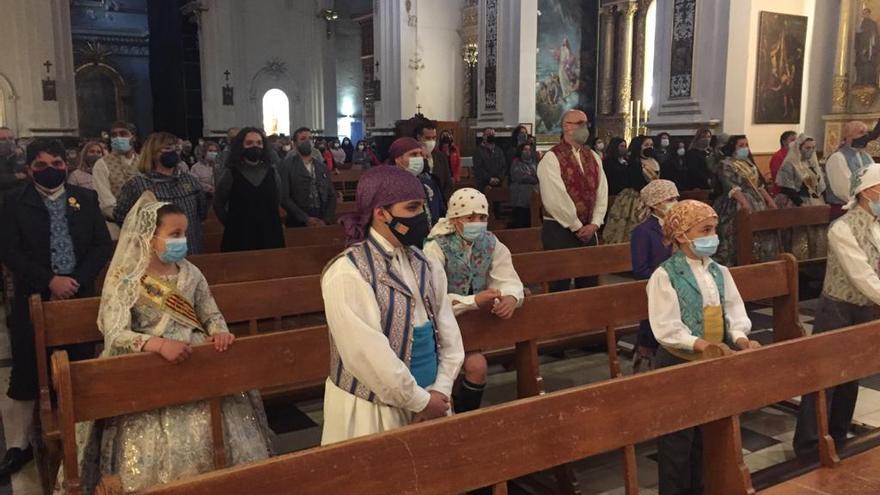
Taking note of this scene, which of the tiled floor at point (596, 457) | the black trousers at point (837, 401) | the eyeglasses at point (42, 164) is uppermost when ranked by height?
the eyeglasses at point (42, 164)

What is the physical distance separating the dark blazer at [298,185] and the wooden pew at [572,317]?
2.90m

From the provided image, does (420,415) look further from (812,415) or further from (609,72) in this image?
(609,72)

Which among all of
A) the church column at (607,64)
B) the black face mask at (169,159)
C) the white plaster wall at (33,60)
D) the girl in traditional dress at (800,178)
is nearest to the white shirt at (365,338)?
the black face mask at (169,159)

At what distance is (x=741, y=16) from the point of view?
11.0 m

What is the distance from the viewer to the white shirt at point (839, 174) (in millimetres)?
7668

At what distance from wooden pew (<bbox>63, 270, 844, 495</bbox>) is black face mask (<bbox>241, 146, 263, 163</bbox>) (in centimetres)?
262

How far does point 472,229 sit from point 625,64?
15866 millimetres

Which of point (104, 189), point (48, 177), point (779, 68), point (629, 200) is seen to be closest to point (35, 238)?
point (48, 177)

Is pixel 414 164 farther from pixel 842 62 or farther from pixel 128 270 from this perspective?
pixel 842 62

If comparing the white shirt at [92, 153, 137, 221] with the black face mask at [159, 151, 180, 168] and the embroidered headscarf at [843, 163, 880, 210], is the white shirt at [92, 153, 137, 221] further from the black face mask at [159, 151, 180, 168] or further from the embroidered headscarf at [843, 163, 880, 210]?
the embroidered headscarf at [843, 163, 880, 210]

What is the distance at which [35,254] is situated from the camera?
4.06 metres

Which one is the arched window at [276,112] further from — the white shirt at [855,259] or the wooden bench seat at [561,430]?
the wooden bench seat at [561,430]

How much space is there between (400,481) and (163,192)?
332 centimetres

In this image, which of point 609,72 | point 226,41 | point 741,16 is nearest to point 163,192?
point 741,16
